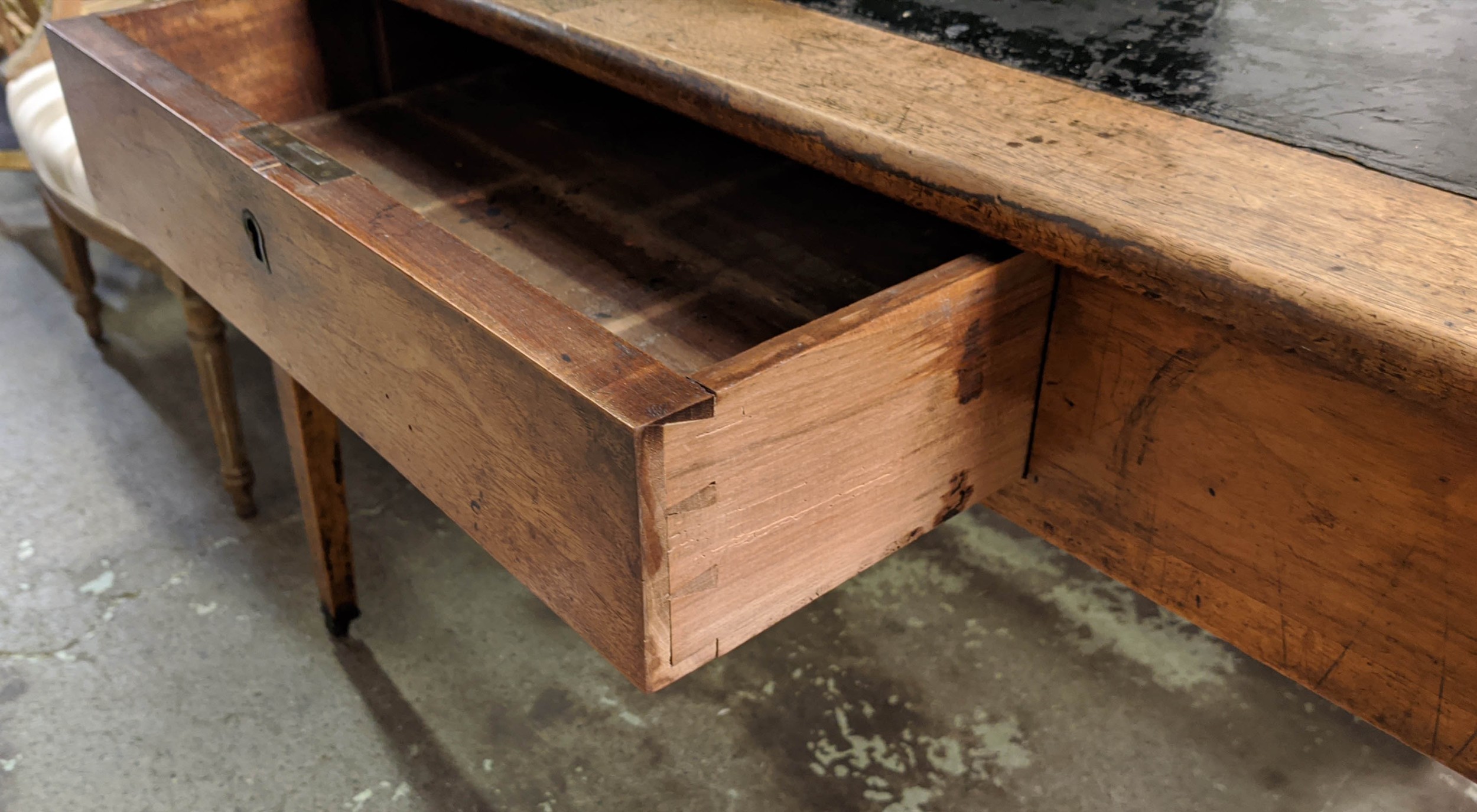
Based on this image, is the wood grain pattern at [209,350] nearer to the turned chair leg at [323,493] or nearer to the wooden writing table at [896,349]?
the turned chair leg at [323,493]

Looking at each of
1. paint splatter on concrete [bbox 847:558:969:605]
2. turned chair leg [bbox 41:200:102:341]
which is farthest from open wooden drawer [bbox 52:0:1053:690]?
turned chair leg [bbox 41:200:102:341]

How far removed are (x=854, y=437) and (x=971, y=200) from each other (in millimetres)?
142

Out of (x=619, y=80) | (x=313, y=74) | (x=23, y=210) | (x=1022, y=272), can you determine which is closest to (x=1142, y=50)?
(x=1022, y=272)

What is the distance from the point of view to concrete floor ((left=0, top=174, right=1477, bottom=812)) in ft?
3.74

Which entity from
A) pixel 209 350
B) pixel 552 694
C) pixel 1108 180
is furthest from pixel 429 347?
pixel 209 350

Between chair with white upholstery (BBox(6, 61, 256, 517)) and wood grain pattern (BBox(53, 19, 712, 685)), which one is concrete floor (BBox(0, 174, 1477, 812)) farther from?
wood grain pattern (BBox(53, 19, 712, 685))

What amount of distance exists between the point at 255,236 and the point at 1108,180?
22.5 inches

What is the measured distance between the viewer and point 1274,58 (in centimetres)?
73

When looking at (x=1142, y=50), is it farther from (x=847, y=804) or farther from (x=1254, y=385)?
(x=847, y=804)

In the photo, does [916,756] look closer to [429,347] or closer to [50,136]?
[429,347]

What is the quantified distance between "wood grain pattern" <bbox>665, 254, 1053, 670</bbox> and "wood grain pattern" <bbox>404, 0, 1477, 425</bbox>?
2.4 inches

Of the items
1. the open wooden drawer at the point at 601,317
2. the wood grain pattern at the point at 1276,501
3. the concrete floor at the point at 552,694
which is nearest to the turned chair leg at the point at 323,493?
the concrete floor at the point at 552,694

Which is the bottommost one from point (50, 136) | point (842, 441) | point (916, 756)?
point (916, 756)

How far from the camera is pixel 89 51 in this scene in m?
0.92
